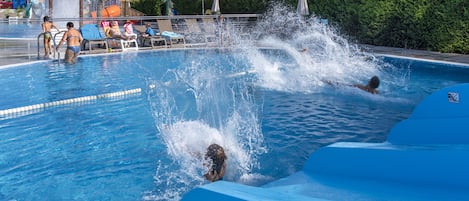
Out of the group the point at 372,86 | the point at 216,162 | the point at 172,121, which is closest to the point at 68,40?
the point at 172,121

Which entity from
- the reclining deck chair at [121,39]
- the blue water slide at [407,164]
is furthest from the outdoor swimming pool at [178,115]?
the reclining deck chair at [121,39]

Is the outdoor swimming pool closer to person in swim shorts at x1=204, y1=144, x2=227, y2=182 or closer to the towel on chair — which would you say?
person in swim shorts at x1=204, y1=144, x2=227, y2=182

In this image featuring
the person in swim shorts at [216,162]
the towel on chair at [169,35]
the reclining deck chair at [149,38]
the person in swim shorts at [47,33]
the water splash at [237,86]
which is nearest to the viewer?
the person in swim shorts at [216,162]

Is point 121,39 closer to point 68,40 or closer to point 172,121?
point 68,40

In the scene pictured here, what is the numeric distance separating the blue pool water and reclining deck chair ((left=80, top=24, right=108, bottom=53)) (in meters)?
2.10

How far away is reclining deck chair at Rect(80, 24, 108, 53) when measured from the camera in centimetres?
1641

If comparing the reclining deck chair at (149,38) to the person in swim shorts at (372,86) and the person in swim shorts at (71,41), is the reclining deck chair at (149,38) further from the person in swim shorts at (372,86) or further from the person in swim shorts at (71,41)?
the person in swim shorts at (372,86)

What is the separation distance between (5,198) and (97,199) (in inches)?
34.7

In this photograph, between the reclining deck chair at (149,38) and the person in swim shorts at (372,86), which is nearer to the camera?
the person in swim shorts at (372,86)

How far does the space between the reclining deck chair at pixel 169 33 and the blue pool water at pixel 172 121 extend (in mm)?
4033

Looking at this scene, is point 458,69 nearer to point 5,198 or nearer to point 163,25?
point 163,25

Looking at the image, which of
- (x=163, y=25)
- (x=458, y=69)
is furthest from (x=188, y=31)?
(x=458, y=69)

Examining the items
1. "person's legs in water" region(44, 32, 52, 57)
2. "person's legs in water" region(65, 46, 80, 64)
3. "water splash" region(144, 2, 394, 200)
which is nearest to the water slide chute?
"water splash" region(144, 2, 394, 200)

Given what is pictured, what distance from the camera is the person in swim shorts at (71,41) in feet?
45.0
